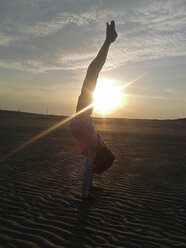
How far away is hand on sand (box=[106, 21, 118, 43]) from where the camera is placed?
19.9 feet

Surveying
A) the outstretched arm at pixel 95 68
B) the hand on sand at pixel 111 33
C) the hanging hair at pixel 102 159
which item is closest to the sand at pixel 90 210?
the hanging hair at pixel 102 159

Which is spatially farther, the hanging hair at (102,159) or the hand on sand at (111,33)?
the hanging hair at (102,159)

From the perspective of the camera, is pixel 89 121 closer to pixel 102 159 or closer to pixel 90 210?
pixel 102 159

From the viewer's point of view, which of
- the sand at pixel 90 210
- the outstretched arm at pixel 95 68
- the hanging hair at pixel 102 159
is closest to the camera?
the sand at pixel 90 210

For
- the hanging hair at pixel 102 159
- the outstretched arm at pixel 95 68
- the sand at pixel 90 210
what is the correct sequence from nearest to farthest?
the sand at pixel 90 210
the outstretched arm at pixel 95 68
the hanging hair at pixel 102 159

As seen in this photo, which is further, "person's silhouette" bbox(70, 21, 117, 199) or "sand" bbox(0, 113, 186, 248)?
"person's silhouette" bbox(70, 21, 117, 199)

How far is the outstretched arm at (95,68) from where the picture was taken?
6012 millimetres

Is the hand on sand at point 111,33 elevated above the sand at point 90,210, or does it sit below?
above

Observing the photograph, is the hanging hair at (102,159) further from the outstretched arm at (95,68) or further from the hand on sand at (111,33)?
the hand on sand at (111,33)

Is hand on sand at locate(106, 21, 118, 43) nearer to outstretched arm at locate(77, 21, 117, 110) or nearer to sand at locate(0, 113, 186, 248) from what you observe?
outstretched arm at locate(77, 21, 117, 110)

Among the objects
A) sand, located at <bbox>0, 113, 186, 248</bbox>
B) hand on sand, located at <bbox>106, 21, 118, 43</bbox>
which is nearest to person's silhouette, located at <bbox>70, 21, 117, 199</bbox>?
hand on sand, located at <bbox>106, 21, 118, 43</bbox>

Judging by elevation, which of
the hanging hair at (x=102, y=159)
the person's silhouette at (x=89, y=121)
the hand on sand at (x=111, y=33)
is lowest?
the hanging hair at (x=102, y=159)

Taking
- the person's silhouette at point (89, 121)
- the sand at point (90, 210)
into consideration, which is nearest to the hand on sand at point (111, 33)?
the person's silhouette at point (89, 121)

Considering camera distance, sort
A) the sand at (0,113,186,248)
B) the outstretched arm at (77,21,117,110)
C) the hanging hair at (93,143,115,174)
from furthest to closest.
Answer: the hanging hair at (93,143,115,174)
the outstretched arm at (77,21,117,110)
the sand at (0,113,186,248)
